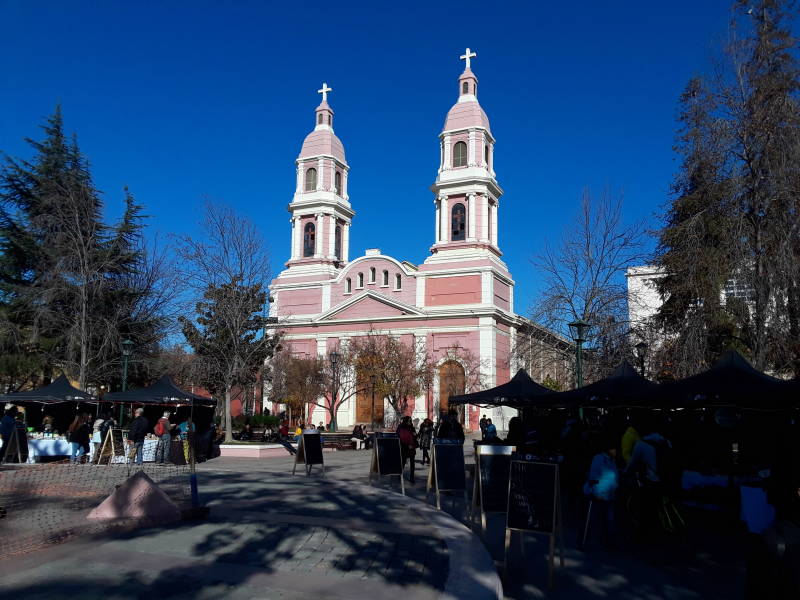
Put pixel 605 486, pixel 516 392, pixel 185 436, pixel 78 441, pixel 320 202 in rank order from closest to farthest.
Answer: pixel 605 486 < pixel 516 392 < pixel 78 441 < pixel 185 436 < pixel 320 202

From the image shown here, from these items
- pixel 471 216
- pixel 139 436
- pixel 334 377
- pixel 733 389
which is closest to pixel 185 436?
pixel 139 436

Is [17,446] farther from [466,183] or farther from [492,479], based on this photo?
[466,183]

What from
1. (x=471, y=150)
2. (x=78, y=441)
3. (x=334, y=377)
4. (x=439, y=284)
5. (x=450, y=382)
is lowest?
(x=78, y=441)

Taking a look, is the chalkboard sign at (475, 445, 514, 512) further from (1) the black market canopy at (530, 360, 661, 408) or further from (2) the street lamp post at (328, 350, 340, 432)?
(2) the street lamp post at (328, 350, 340, 432)

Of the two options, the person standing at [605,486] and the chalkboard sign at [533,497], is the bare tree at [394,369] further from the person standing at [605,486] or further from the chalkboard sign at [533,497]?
the chalkboard sign at [533,497]

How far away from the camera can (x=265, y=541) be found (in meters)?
8.58

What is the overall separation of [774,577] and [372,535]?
604cm

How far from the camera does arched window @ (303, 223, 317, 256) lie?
55.0 m

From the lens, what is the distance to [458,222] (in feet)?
159

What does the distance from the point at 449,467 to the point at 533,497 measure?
4823 millimetres

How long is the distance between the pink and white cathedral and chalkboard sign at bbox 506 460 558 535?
36606 millimetres

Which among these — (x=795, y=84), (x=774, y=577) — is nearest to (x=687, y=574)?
(x=774, y=577)

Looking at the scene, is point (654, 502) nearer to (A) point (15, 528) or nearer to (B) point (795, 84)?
(A) point (15, 528)

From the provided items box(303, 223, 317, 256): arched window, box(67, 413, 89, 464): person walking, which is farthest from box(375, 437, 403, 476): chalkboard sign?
box(303, 223, 317, 256): arched window
